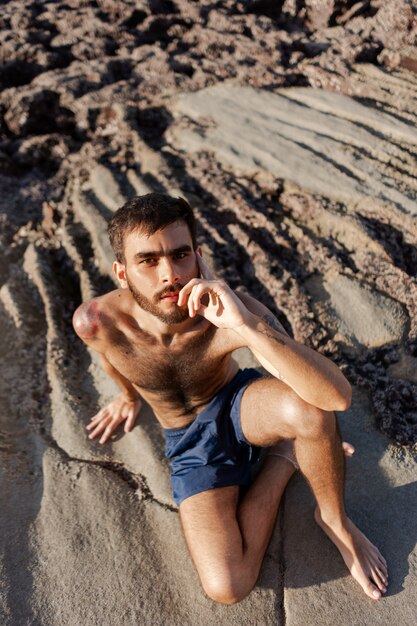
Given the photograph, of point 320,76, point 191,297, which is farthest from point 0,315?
point 320,76

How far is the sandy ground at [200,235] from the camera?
2.20m

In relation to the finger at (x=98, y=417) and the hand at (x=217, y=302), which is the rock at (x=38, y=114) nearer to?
the finger at (x=98, y=417)

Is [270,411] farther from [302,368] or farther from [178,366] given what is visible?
[178,366]

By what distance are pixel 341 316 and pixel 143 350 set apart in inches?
45.2

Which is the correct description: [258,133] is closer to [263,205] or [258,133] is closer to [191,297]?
[263,205]

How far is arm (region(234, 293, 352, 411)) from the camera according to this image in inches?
75.9

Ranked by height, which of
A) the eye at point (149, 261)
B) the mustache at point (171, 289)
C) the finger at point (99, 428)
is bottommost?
the finger at point (99, 428)

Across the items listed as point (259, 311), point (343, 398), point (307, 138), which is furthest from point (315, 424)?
point (307, 138)

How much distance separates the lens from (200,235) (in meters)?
3.36

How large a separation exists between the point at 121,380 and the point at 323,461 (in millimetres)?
1032

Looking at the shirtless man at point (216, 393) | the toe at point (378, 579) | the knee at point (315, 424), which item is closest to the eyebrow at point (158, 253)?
the shirtless man at point (216, 393)

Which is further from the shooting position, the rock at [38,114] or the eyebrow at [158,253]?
the rock at [38,114]

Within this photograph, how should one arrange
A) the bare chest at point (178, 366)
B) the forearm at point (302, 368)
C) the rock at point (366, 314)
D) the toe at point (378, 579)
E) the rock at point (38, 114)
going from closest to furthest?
the forearm at point (302, 368)
the toe at point (378, 579)
the bare chest at point (178, 366)
the rock at point (366, 314)
the rock at point (38, 114)

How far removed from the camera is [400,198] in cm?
333
